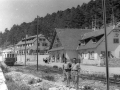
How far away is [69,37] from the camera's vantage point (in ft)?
147

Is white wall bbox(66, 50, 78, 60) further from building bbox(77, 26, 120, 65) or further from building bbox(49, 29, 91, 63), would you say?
building bbox(77, 26, 120, 65)

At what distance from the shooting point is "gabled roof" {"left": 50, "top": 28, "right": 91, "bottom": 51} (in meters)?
42.3

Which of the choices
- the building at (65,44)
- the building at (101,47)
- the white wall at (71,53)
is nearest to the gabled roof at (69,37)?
the building at (65,44)

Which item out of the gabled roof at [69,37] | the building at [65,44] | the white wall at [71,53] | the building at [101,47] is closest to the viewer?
the building at [101,47]

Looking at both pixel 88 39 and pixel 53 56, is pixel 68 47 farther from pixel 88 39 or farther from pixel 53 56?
pixel 53 56

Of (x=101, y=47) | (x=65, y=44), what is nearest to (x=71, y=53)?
(x=65, y=44)

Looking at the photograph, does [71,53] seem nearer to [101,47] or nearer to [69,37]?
[69,37]

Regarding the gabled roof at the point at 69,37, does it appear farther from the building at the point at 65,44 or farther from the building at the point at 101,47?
the building at the point at 101,47

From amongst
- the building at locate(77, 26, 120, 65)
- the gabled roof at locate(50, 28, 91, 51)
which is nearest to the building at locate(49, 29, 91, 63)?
the gabled roof at locate(50, 28, 91, 51)

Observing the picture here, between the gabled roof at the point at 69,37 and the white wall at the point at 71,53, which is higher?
the gabled roof at the point at 69,37

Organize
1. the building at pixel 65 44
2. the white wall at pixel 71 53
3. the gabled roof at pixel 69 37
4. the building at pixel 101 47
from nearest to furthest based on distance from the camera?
1. the building at pixel 101 47
2. the white wall at pixel 71 53
3. the building at pixel 65 44
4. the gabled roof at pixel 69 37

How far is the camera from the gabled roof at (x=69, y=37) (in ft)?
139

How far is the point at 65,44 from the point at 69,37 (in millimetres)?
3040

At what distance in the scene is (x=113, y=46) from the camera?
34719 millimetres
